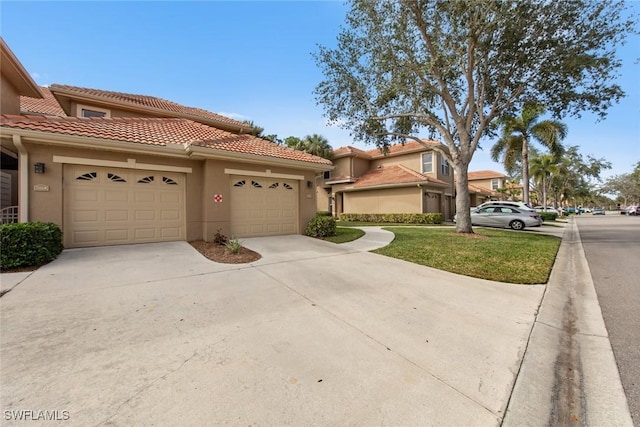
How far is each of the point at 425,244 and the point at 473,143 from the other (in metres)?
6.28

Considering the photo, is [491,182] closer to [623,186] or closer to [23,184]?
[23,184]

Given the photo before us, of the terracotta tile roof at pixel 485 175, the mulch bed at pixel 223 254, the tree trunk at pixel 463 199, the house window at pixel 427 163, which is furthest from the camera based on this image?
the terracotta tile roof at pixel 485 175

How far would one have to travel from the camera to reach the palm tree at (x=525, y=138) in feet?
74.2

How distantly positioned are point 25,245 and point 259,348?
6.31 m

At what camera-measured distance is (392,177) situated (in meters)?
20.9

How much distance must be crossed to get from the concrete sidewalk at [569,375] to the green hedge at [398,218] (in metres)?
14.5

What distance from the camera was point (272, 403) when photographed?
2.07 meters

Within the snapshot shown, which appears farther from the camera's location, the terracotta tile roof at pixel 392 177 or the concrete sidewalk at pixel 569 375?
the terracotta tile roof at pixel 392 177

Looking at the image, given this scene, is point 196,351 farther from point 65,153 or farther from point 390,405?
point 65,153

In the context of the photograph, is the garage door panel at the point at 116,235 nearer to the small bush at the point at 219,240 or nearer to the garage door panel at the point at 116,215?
the garage door panel at the point at 116,215

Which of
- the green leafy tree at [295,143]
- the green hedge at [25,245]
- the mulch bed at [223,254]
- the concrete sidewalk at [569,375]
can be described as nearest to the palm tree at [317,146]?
the green leafy tree at [295,143]

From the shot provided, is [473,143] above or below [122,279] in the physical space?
above

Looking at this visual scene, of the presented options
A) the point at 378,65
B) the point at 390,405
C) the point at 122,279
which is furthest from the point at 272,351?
the point at 378,65

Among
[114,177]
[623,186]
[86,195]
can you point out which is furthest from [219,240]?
[623,186]
